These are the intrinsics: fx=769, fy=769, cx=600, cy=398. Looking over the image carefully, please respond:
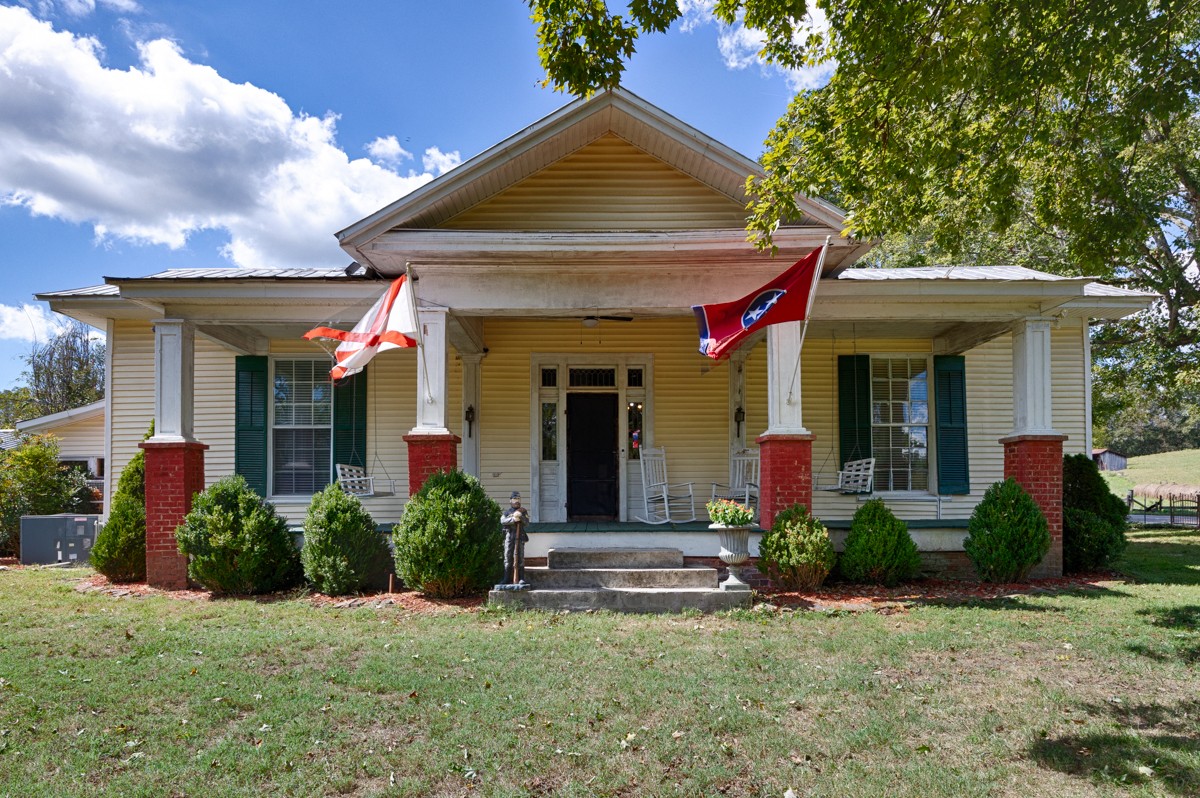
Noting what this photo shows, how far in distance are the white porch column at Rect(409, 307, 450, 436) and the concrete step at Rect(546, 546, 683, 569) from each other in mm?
1925

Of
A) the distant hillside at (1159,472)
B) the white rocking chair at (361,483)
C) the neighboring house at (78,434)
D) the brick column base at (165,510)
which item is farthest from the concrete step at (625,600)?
the distant hillside at (1159,472)

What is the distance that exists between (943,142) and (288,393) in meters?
9.45

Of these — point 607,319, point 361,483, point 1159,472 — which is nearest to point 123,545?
point 361,483

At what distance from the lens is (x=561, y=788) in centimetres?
384

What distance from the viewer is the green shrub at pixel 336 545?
8.41 meters

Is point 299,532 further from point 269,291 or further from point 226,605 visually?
point 269,291

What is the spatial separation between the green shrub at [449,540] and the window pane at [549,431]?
326 cm

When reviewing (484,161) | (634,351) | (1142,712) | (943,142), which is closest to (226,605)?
(484,161)

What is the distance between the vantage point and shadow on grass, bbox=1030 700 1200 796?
3.89m

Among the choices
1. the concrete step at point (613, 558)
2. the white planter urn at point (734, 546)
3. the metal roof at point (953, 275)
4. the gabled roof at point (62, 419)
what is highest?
the metal roof at point (953, 275)

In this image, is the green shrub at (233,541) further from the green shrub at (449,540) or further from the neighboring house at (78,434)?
the neighboring house at (78,434)

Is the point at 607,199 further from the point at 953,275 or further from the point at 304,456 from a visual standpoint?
the point at 304,456

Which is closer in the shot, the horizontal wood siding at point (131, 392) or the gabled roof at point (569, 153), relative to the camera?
the gabled roof at point (569, 153)

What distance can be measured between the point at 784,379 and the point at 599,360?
3.59 meters
